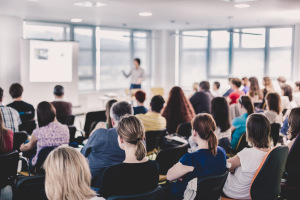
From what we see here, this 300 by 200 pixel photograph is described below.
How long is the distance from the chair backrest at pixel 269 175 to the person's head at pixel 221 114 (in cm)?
146

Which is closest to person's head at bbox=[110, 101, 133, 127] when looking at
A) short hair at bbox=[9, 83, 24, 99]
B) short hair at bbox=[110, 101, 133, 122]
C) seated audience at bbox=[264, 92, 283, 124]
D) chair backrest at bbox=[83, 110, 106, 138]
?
short hair at bbox=[110, 101, 133, 122]

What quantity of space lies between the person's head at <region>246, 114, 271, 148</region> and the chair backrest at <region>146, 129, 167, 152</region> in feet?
5.57

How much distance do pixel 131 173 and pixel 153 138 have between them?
7.59ft

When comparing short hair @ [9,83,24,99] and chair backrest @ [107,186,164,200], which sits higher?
short hair @ [9,83,24,99]

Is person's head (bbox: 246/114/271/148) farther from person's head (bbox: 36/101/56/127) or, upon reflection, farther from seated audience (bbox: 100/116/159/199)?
person's head (bbox: 36/101/56/127)

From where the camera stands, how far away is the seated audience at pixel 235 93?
24.5 ft

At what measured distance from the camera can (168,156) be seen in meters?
3.83

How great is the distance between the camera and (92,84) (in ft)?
42.0

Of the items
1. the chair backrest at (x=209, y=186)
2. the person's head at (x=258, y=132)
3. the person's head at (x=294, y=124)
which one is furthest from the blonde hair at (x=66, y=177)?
the person's head at (x=294, y=124)

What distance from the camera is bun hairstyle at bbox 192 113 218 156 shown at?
2846 mm

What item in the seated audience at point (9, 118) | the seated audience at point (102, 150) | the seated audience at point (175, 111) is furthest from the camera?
the seated audience at point (175, 111)

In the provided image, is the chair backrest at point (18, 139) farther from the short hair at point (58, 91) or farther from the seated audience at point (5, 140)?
the short hair at point (58, 91)

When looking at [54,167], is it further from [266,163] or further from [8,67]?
[8,67]

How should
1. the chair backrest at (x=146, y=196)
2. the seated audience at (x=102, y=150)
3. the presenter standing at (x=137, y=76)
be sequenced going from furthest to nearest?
1. the presenter standing at (x=137, y=76)
2. the seated audience at (x=102, y=150)
3. the chair backrest at (x=146, y=196)
